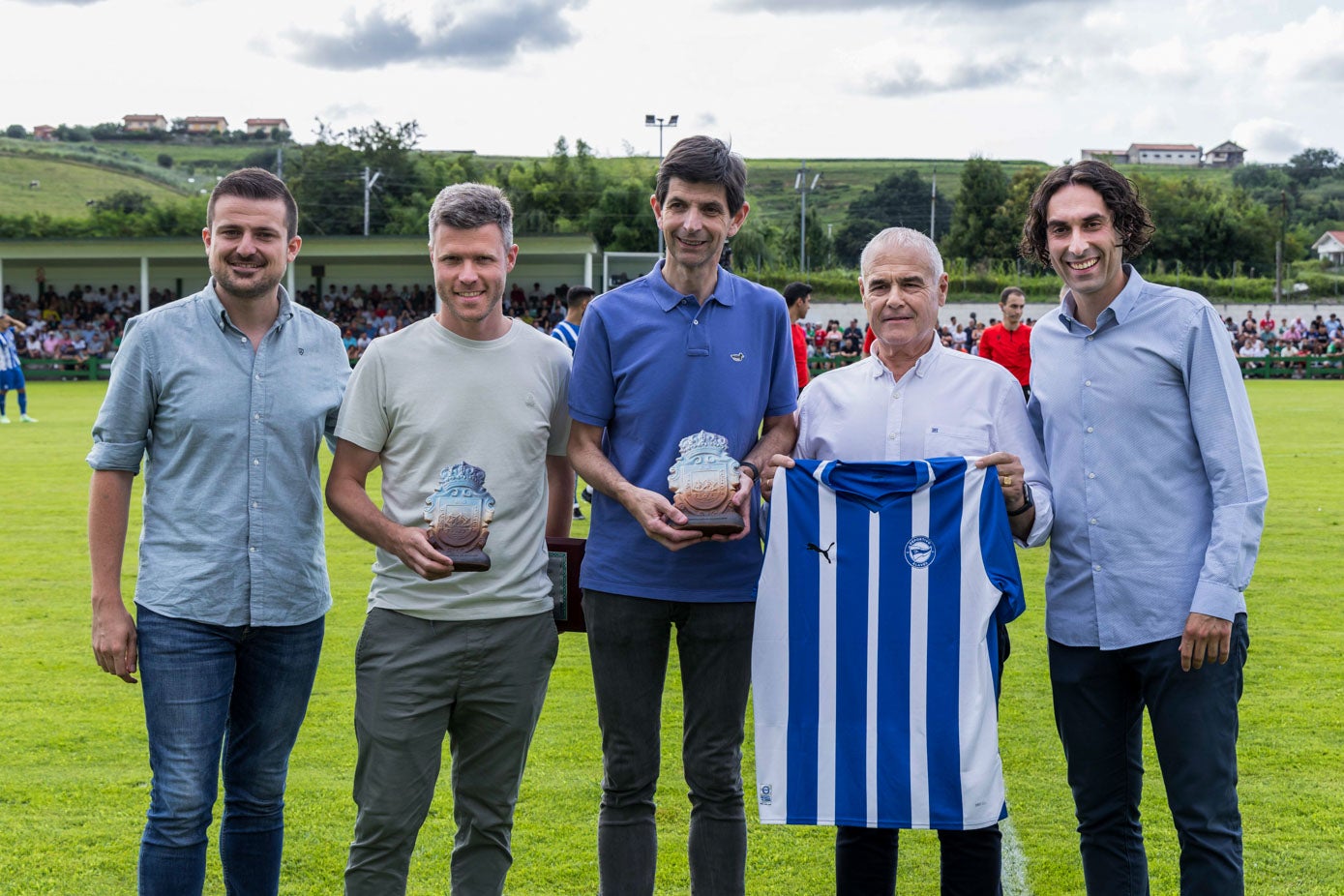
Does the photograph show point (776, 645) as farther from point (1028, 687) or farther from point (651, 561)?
point (1028, 687)

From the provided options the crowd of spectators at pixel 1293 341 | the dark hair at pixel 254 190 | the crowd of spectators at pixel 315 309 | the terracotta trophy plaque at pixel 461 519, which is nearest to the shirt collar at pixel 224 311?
the dark hair at pixel 254 190

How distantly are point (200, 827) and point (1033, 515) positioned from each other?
2.29 meters

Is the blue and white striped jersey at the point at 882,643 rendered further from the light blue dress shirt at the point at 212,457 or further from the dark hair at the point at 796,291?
the dark hair at the point at 796,291

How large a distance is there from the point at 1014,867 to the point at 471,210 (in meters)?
2.85

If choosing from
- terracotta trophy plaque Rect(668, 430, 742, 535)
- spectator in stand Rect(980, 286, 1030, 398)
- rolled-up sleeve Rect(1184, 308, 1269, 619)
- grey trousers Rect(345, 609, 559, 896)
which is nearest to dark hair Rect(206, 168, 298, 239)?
grey trousers Rect(345, 609, 559, 896)

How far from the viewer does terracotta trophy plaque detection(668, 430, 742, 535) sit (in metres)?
3.09

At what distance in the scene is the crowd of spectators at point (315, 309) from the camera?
40.5 meters

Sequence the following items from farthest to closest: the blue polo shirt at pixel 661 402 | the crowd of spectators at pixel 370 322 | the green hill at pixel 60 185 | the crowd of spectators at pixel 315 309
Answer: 1. the green hill at pixel 60 185
2. the crowd of spectators at pixel 315 309
3. the crowd of spectators at pixel 370 322
4. the blue polo shirt at pixel 661 402

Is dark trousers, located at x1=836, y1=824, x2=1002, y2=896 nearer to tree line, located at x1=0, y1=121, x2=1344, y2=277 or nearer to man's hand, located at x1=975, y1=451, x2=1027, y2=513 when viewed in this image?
man's hand, located at x1=975, y1=451, x2=1027, y2=513

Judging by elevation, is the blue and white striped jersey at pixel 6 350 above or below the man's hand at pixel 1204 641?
above

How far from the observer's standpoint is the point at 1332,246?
339 feet

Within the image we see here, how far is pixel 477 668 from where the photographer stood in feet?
10.5

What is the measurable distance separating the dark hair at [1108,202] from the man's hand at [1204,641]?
0.96 metres

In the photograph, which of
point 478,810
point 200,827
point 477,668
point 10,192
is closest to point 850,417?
point 477,668
